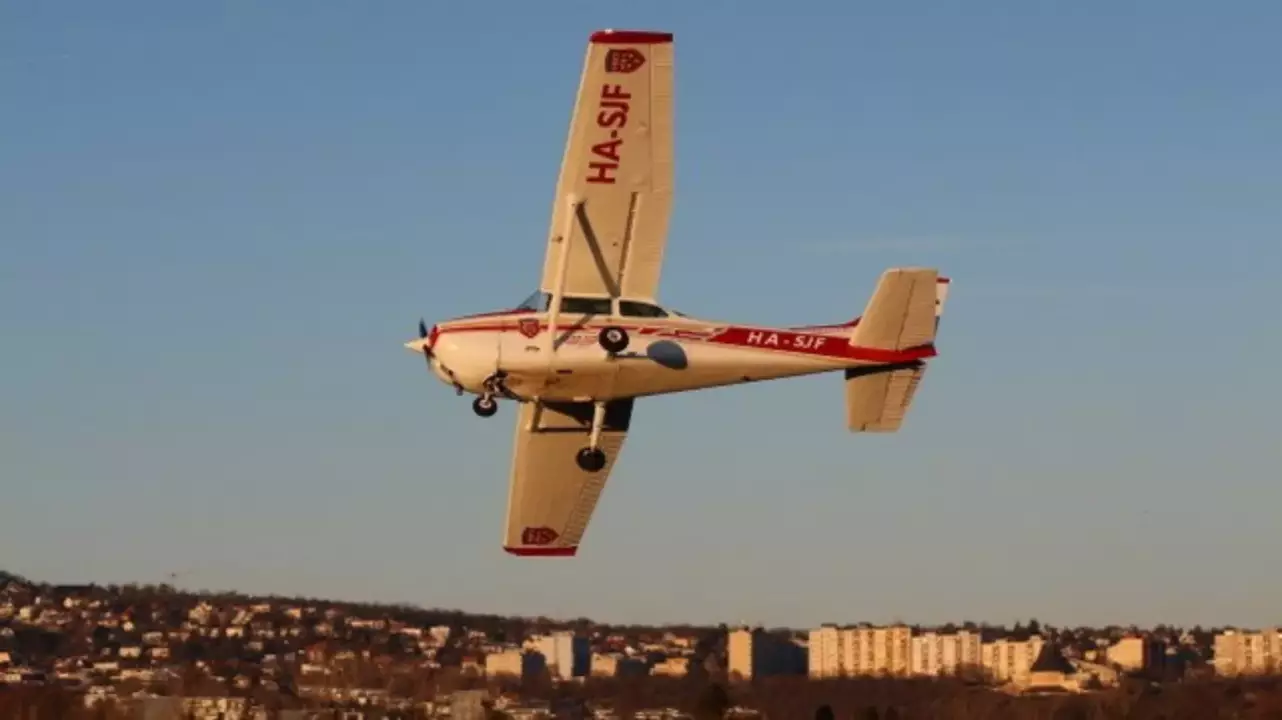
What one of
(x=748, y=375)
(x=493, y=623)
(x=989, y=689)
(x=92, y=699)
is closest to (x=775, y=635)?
(x=989, y=689)

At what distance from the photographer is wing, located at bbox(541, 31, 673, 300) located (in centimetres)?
3869

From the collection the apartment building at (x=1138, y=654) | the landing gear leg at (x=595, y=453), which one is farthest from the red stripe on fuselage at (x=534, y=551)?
the apartment building at (x=1138, y=654)

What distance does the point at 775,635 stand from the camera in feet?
291

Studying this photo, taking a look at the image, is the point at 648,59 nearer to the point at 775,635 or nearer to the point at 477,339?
the point at 477,339

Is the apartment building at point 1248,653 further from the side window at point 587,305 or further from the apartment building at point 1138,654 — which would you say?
the side window at point 587,305

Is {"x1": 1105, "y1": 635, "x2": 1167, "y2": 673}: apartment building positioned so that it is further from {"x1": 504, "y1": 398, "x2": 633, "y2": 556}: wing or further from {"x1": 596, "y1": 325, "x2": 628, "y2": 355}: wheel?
{"x1": 596, "y1": 325, "x2": 628, "y2": 355}: wheel

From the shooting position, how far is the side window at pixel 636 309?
39969mm

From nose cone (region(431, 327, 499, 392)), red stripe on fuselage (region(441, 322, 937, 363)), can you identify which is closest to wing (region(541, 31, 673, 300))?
red stripe on fuselage (region(441, 322, 937, 363))

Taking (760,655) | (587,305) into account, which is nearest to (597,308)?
(587,305)

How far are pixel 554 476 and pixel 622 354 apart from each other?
537 cm

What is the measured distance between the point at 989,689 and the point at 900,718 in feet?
36.0

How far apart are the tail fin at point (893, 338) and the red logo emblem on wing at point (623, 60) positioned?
507cm

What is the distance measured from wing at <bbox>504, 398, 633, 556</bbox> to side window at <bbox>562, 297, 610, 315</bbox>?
3677mm

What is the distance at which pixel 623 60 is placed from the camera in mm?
38625
